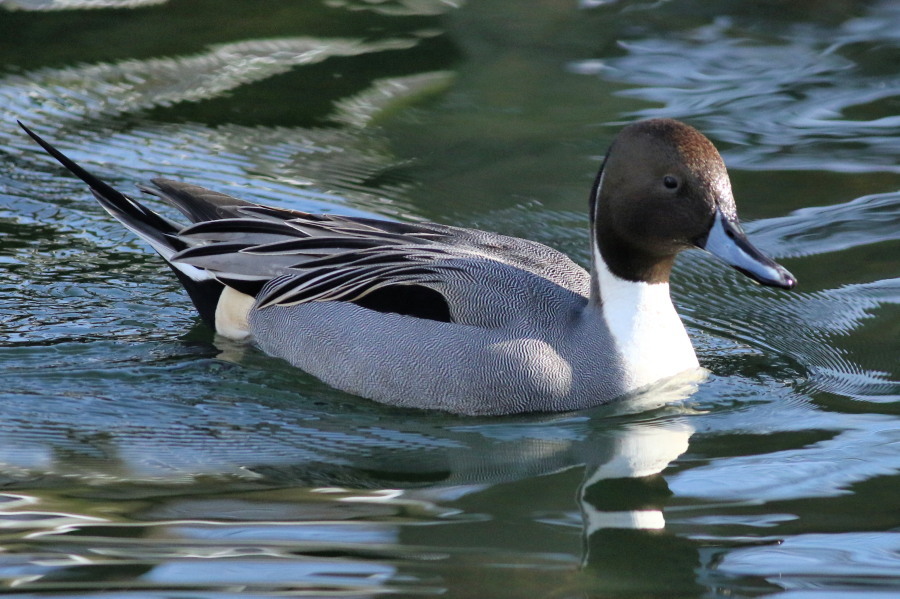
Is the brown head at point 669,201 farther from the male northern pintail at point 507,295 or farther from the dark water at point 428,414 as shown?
the dark water at point 428,414

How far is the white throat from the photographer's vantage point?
4.73 m

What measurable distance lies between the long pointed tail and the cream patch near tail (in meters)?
0.05

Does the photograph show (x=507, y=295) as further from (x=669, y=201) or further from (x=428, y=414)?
(x=669, y=201)

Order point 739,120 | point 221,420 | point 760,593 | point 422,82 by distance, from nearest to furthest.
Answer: point 760,593 < point 221,420 < point 739,120 < point 422,82

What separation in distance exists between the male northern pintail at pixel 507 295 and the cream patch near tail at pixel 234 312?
2.1 inches

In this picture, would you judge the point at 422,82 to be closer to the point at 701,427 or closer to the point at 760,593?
the point at 701,427

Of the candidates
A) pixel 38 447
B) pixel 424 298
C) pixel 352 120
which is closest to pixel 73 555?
pixel 38 447

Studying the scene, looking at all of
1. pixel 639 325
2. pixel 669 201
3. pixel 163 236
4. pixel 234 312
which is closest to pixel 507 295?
pixel 639 325

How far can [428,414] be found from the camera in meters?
4.73

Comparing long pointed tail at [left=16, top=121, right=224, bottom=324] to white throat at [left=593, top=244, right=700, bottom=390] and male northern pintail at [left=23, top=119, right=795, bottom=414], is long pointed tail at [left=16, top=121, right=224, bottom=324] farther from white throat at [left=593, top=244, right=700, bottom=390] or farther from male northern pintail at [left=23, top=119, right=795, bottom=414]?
white throat at [left=593, top=244, right=700, bottom=390]

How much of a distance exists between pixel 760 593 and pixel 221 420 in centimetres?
215

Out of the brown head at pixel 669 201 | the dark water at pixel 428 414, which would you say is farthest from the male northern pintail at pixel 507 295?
the dark water at pixel 428 414

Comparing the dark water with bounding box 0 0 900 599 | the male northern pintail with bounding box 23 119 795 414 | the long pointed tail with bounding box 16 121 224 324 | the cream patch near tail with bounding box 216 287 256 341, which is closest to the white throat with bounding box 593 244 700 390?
the male northern pintail with bounding box 23 119 795 414

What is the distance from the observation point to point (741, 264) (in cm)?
434
